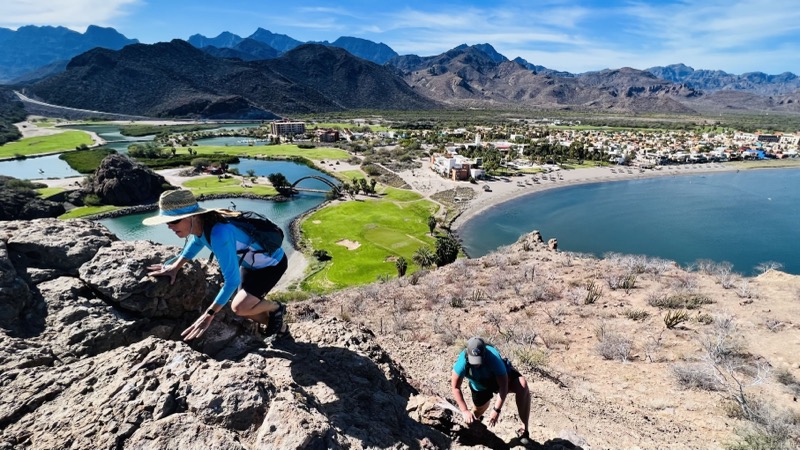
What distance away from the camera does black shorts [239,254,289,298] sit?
4.85 metres

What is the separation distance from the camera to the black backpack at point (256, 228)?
15.1 ft

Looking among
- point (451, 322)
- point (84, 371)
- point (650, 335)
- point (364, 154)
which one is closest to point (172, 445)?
point (84, 371)

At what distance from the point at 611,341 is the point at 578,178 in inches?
3349

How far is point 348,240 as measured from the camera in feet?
152

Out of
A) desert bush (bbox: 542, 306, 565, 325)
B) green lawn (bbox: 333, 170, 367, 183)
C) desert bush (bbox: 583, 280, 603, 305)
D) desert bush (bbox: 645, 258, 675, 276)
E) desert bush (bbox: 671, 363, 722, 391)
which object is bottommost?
green lawn (bbox: 333, 170, 367, 183)

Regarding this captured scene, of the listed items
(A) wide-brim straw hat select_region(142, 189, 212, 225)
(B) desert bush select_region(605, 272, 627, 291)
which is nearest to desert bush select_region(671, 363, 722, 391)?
(B) desert bush select_region(605, 272, 627, 291)

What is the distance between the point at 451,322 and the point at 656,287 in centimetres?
764

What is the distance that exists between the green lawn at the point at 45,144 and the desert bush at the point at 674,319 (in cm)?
12279

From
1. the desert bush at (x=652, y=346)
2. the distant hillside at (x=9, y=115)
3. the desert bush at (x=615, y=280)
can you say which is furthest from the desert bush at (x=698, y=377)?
the distant hillside at (x=9, y=115)

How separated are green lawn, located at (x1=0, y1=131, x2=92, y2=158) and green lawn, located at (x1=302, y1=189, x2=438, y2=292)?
84635 mm

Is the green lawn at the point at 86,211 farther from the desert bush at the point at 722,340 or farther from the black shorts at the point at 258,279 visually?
the desert bush at the point at 722,340

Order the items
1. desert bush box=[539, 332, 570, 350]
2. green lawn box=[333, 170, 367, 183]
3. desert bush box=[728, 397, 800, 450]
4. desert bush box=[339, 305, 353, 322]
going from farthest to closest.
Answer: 1. green lawn box=[333, 170, 367, 183]
2. desert bush box=[339, 305, 353, 322]
3. desert bush box=[539, 332, 570, 350]
4. desert bush box=[728, 397, 800, 450]

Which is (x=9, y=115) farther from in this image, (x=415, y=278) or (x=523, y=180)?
(x=415, y=278)

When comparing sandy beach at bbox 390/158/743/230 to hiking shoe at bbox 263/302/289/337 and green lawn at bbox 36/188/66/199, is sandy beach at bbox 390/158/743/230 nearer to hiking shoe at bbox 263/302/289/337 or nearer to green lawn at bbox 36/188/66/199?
hiking shoe at bbox 263/302/289/337
